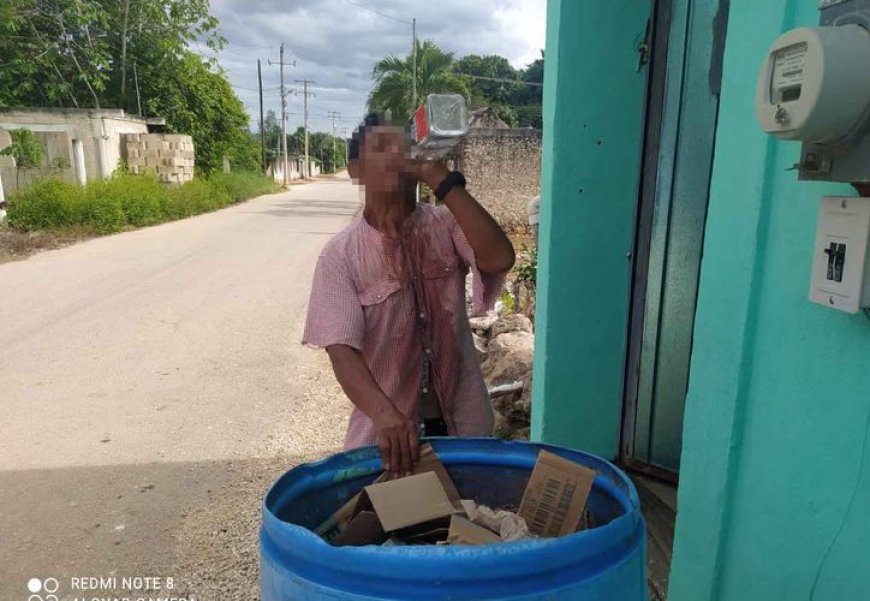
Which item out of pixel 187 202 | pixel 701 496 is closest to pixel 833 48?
pixel 701 496

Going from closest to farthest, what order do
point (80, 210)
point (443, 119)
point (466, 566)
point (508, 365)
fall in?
point (466, 566), point (443, 119), point (508, 365), point (80, 210)

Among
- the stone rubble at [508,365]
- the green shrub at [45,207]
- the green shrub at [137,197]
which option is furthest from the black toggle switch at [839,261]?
the green shrub at [137,197]

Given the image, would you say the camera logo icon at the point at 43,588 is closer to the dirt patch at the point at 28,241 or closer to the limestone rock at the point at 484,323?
the limestone rock at the point at 484,323

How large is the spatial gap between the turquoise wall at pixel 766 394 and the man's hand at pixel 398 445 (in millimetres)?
758

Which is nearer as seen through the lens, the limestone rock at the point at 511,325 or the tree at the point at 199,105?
the limestone rock at the point at 511,325

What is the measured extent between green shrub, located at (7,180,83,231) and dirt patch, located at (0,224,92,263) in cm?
33

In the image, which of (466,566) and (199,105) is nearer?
(466,566)

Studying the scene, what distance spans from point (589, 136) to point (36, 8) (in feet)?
62.8

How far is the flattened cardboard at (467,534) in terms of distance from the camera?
123cm

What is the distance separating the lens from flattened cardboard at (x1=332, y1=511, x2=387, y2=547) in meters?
1.29

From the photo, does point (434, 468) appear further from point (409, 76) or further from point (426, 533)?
point (409, 76)

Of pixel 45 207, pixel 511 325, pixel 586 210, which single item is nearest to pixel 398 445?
pixel 586 210

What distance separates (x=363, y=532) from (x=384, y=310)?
61 cm

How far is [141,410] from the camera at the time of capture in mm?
4477
